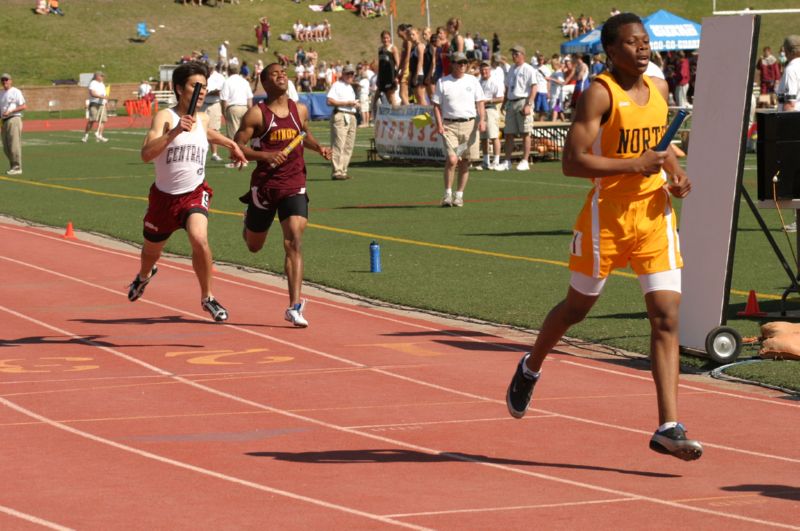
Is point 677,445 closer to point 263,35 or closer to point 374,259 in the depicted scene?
point 374,259

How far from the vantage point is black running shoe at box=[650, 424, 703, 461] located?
7258 mm

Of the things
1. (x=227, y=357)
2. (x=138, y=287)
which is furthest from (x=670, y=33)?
(x=227, y=357)

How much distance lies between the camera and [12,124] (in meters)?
31.0

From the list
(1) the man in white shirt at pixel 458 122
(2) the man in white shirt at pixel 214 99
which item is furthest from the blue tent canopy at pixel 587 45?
(1) the man in white shirt at pixel 458 122

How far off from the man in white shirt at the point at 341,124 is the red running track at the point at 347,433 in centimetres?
1450

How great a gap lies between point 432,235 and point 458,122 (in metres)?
3.92

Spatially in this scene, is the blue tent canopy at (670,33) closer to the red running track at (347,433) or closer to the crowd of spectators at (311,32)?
the crowd of spectators at (311,32)

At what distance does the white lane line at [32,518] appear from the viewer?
257 inches

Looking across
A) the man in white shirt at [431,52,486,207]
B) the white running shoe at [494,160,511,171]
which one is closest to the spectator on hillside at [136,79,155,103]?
the white running shoe at [494,160,511,171]

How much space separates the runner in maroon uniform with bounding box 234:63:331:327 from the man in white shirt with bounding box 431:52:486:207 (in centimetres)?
905

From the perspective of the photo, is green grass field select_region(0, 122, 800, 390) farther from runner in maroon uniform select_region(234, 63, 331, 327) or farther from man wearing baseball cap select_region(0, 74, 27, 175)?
runner in maroon uniform select_region(234, 63, 331, 327)

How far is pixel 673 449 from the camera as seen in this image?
7289 millimetres

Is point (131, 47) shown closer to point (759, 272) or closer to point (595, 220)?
point (759, 272)

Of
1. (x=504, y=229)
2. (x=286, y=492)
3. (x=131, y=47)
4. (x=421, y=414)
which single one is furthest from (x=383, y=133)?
(x=131, y=47)
